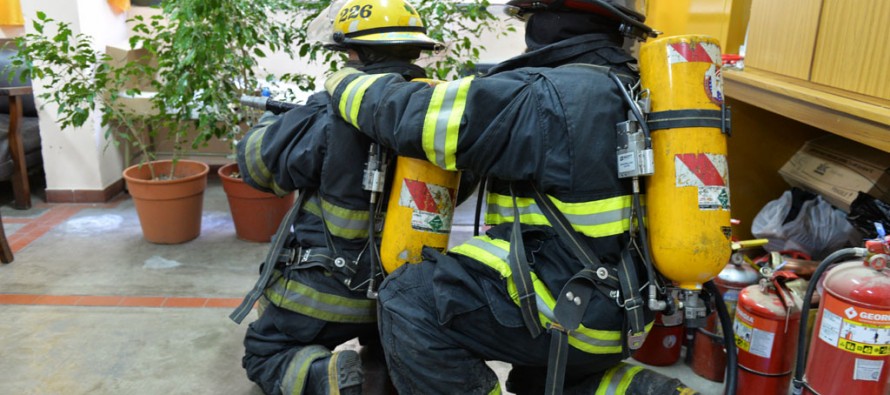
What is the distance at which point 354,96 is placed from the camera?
2041mm

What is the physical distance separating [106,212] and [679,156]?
449 centimetres

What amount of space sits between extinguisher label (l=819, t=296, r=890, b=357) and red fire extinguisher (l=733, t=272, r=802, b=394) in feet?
1.03

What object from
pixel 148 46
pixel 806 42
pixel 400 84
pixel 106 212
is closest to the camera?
pixel 400 84

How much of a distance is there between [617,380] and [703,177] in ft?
2.42

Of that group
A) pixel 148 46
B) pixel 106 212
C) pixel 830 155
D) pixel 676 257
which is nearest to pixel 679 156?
pixel 676 257

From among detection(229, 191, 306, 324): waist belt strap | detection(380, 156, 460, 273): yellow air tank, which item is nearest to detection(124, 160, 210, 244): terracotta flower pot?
detection(229, 191, 306, 324): waist belt strap

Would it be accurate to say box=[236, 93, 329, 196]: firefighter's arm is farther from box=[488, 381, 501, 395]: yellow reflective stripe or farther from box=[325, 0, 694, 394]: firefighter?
box=[488, 381, 501, 395]: yellow reflective stripe

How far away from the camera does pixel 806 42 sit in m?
2.50

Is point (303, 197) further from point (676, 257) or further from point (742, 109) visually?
point (742, 109)

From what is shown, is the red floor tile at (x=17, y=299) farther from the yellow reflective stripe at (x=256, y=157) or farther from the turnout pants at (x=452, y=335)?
the turnout pants at (x=452, y=335)

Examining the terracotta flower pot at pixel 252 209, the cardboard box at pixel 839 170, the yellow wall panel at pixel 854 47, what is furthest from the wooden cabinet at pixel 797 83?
the terracotta flower pot at pixel 252 209

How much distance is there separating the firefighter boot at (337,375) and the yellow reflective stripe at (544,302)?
0.74 metres

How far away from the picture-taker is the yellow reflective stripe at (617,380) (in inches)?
80.4

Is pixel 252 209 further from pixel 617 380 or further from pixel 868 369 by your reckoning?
pixel 868 369
